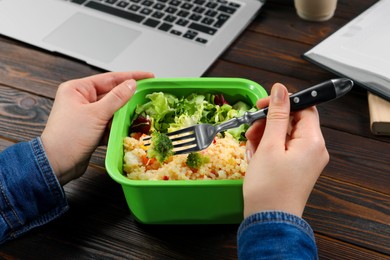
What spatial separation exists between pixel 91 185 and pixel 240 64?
0.50m

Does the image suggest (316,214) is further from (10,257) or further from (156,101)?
(10,257)

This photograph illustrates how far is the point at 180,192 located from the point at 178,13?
A: 0.70 m

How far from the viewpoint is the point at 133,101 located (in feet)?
3.29

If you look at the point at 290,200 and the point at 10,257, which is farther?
the point at 10,257

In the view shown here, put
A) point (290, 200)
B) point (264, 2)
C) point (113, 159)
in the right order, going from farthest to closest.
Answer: point (264, 2) < point (113, 159) < point (290, 200)

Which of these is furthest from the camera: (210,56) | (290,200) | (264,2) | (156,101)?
(264,2)

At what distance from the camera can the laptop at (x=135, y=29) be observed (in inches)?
49.4

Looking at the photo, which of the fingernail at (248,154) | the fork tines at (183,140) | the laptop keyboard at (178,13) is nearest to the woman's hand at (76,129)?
the fork tines at (183,140)

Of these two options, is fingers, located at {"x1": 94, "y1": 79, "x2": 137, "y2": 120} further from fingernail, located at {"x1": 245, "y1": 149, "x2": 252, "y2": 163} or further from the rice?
fingernail, located at {"x1": 245, "y1": 149, "x2": 252, "y2": 163}

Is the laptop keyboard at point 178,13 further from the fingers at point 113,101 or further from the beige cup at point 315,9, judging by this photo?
the fingers at point 113,101

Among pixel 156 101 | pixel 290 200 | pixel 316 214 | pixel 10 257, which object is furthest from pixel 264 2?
pixel 10 257

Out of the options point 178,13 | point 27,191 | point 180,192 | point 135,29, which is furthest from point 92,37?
point 180,192

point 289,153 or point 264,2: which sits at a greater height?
point 289,153

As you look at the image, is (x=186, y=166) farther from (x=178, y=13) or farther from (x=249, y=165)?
(x=178, y=13)
